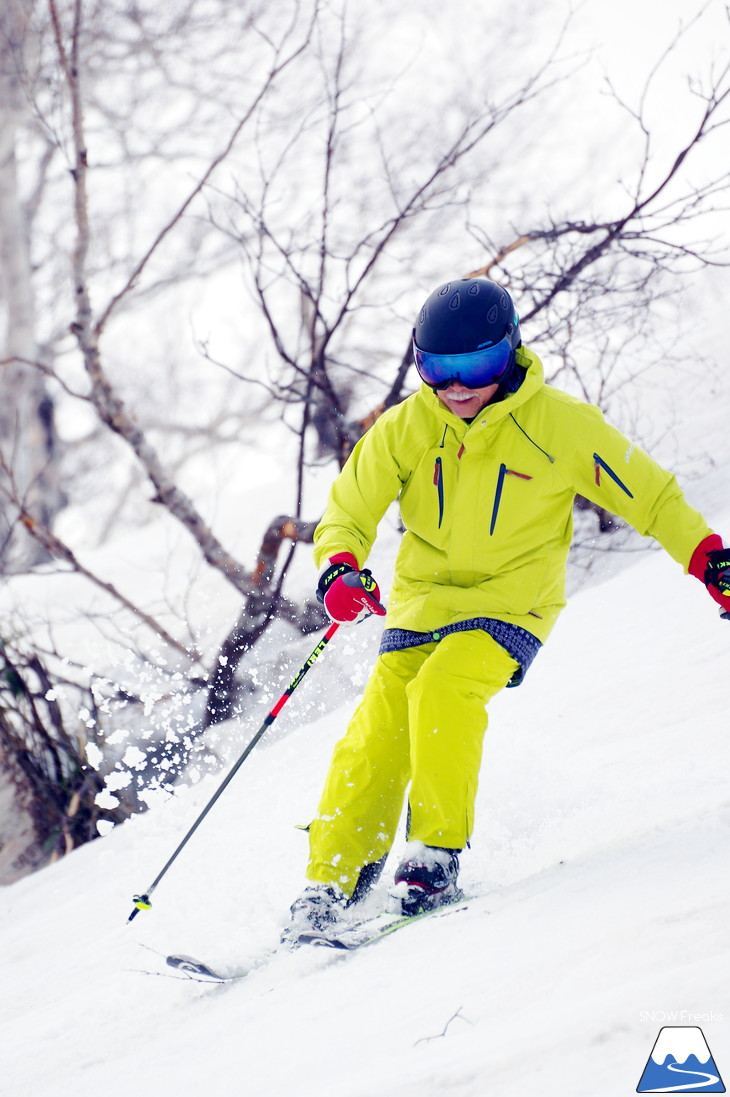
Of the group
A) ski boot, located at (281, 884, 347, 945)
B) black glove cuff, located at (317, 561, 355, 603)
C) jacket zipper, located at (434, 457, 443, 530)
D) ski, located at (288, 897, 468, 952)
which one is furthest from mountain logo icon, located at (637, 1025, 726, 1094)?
jacket zipper, located at (434, 457, 443, 530)

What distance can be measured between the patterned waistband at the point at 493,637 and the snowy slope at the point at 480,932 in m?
0.47

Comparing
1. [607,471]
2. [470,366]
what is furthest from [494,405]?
[607,471]

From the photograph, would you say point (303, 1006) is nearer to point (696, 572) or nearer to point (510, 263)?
point (696, 572)

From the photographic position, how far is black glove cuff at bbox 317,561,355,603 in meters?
2.46

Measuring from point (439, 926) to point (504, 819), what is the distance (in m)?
0.85

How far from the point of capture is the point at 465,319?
241cm

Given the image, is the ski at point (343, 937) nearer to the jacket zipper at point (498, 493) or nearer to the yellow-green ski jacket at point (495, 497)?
the yellow-green ski jacket at point (495, 497)

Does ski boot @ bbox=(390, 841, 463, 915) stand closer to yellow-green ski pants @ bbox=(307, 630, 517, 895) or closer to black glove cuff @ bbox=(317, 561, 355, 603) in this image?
yellow-green ski pants @ bbox=(307, 630, 517, 895)

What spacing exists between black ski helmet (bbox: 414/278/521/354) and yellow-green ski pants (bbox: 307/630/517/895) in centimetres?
74

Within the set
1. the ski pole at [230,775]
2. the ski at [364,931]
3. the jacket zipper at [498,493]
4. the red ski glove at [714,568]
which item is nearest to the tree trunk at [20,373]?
the ski pole at [230,775]

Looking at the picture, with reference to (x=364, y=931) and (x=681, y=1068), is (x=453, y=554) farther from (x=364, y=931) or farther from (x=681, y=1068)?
(x=681, y=1068)

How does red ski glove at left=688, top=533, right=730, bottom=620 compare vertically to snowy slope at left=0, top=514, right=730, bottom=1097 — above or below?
above

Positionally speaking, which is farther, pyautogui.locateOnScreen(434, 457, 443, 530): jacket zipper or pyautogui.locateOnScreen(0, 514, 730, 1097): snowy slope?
pyautogui.locateOnScreen(434, 457, 443, 530): jacket zipper

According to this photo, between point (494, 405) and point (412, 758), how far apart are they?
913 millimetres
